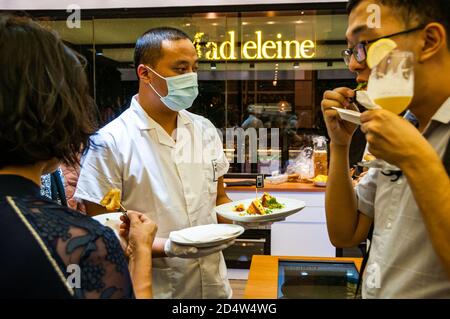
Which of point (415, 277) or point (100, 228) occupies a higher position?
point (100, 228)

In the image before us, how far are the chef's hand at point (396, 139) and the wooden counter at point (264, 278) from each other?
65cm

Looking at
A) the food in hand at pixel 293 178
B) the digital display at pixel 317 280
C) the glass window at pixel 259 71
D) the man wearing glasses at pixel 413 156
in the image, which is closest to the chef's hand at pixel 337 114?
the man wearing glasses at pixel 413 156

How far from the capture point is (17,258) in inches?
22.7

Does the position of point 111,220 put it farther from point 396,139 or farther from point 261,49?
point 261,49

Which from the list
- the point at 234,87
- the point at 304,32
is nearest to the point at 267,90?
the point at 234,87

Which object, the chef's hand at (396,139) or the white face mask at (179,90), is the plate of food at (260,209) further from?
the chef's hand at (396,139)

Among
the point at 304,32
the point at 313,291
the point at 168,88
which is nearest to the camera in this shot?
the point at 313,291

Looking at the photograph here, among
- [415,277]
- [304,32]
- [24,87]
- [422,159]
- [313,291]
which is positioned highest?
[304,32]

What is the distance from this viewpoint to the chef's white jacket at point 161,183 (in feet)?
3.98

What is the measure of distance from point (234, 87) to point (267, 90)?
1.29 feet

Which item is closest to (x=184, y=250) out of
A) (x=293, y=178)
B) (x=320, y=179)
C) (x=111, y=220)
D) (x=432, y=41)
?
(x=111, y=220)

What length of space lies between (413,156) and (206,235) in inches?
24.2

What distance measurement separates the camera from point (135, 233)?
0.92m

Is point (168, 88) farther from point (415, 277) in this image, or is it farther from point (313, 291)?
point (415, 277)
